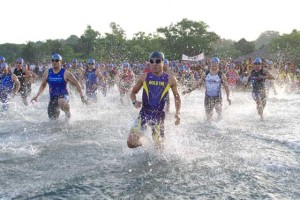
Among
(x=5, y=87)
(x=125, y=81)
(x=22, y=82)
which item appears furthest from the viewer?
(x=125, y=81)

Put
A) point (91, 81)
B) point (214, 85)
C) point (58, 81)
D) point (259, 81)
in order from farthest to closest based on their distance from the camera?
point (91, 81) < point (259, 81) < point (214, 85) < point (58, 81)

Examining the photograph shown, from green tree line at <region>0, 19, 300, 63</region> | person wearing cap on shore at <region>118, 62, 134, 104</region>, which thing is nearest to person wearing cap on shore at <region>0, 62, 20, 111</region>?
person wearing cap on shore at <region>118, 62, 134, 104</region>

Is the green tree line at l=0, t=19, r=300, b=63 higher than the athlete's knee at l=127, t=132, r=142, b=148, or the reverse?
the green tree line at l=0, t=19, r=300, b=63

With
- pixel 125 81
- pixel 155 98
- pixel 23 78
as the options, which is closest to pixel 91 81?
pixel 125 81

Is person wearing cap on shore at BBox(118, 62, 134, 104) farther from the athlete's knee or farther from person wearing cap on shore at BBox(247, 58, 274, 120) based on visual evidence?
the athlete's knee

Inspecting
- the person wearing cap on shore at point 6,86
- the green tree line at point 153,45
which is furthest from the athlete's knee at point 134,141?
the green tree line at point 153,45

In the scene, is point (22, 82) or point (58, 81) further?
point (22, 82)

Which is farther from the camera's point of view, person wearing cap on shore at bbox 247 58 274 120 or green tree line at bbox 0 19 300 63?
green tree line at bbox 0 19 300 63

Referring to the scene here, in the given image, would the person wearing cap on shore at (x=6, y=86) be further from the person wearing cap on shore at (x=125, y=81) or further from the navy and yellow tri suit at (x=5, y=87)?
the person wearing cap on shore at (x=125, y=81)

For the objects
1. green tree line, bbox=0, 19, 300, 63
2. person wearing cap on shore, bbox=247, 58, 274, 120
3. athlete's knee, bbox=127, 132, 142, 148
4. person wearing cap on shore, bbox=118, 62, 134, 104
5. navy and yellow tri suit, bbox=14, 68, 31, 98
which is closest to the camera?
athlete's knee, bbox=127, 132, 142, 148

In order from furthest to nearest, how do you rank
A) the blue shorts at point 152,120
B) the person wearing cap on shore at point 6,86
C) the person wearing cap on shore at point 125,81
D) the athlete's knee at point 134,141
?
1. the person wearing cap on shore at point 125,81
2. the person wearing cap on shore at point 6,86
3. the blue shorts at point 152,120
4. the athlete's knee at point 134,141

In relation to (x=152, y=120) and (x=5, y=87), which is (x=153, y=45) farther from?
(x=152, y=120)

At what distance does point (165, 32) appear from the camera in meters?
62.0

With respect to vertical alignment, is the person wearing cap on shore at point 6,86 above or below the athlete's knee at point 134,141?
above
